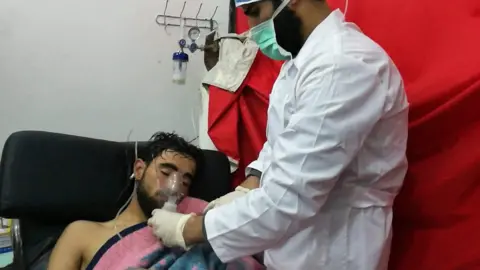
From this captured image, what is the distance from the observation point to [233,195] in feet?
6.00

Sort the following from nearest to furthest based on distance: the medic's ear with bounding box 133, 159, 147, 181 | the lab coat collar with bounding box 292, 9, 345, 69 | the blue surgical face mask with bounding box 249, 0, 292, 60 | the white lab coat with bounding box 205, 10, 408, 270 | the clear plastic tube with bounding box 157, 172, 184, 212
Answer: the white lab coat with bounding box 205, 10, 408, 270, the lab coat collar with bounding box 292, 9, 345, 69, the blue surgical face mask with bounding box 249, 0, 292, 60, the clear plastic tube with bounding box 157, 172, 184, 212, the medic's ear with bounding box 133, 159, 147, 181

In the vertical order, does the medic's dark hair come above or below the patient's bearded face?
above

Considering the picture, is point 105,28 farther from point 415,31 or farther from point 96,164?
point 415,31

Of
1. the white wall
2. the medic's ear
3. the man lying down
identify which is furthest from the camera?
the white wall

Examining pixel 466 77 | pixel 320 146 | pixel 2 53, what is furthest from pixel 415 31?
pixel 2 53

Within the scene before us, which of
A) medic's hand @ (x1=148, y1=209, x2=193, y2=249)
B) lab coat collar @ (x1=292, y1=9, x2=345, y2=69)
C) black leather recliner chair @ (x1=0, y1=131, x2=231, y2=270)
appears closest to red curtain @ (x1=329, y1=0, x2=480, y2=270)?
lab coat collar @ (x1=292, y1=9, x2=345, y2=69)

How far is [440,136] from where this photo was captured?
62.3 inches

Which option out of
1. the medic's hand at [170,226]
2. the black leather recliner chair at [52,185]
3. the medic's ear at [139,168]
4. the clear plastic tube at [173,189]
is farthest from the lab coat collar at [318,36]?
the black leather recliner chair at [52,185]

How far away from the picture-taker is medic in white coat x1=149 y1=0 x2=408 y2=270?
1.23 metres

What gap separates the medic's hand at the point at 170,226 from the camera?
1505 mm

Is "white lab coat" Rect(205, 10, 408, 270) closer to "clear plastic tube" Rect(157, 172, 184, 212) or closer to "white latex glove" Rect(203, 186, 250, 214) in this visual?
"white latex glove" Rect(203, 186, 250, 214)

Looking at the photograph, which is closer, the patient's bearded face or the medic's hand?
the medic's hand

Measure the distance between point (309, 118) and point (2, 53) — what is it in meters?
1.86

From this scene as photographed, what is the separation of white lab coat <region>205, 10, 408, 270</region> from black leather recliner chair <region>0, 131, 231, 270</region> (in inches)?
29.7
